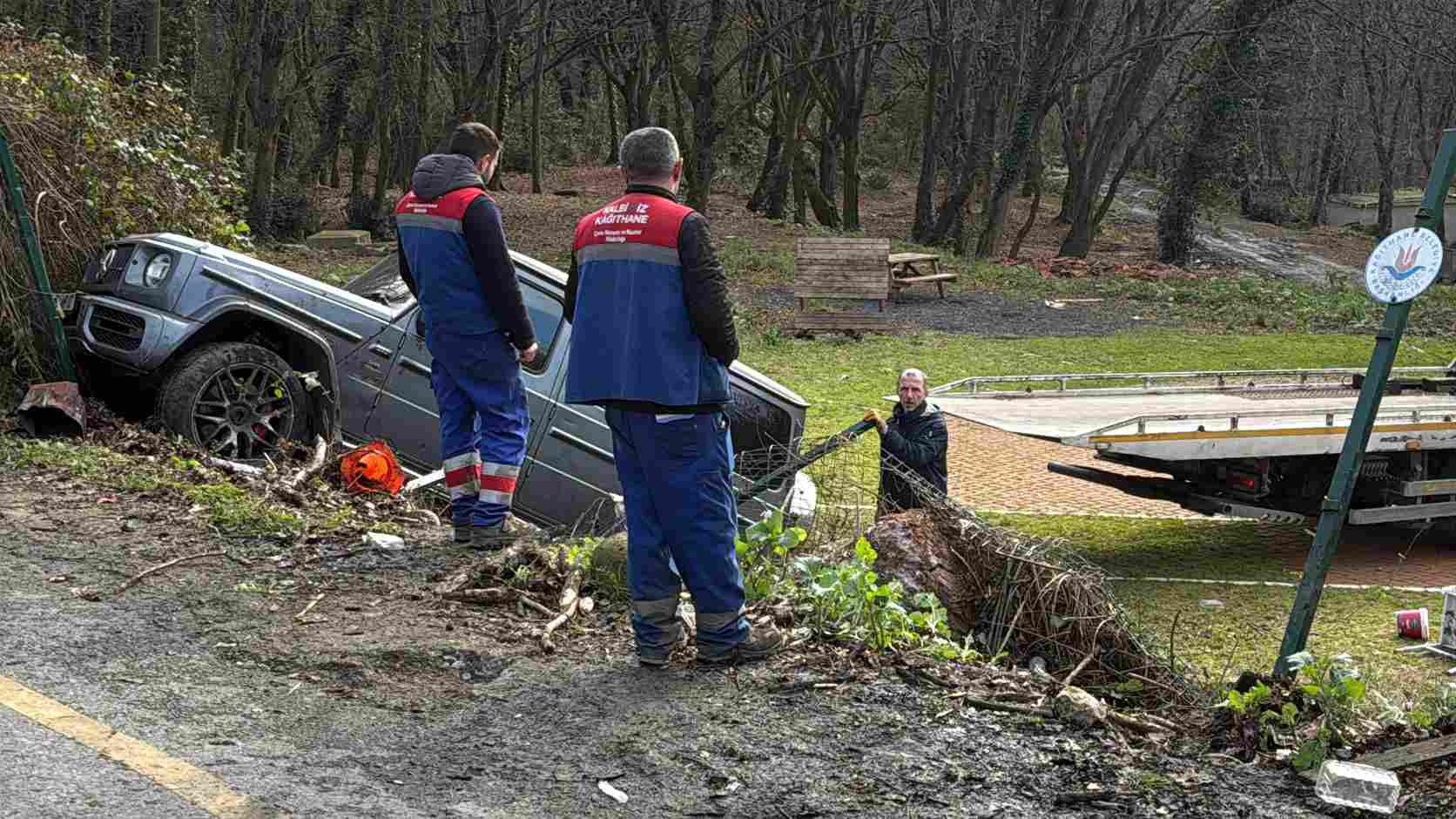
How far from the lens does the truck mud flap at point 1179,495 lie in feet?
34.5

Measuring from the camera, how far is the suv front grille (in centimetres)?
851

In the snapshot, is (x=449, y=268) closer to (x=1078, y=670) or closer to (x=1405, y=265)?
(x=1078, y=670)

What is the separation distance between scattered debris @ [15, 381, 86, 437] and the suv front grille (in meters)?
0.35

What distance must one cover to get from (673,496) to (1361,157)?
262 feet

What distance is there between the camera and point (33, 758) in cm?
432

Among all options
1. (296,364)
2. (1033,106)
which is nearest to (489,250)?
(296,364)

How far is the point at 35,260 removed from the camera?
8898 millimetres

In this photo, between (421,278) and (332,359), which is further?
(332,359)

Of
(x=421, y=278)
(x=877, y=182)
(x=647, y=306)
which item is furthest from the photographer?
(x=877, y=182)

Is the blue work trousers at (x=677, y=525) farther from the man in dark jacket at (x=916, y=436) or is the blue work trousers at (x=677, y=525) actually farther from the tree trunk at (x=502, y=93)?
the tree trunk at (x=502, y=93)

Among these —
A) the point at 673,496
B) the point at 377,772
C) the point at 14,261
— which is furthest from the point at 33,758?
the point at 14,261

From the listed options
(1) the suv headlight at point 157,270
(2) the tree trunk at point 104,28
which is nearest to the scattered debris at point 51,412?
(1) the suv headlight at point 157,270

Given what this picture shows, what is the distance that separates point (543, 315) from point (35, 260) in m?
2.92

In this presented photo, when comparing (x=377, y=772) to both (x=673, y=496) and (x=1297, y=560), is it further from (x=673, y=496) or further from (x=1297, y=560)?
(x=1297, y=560)
